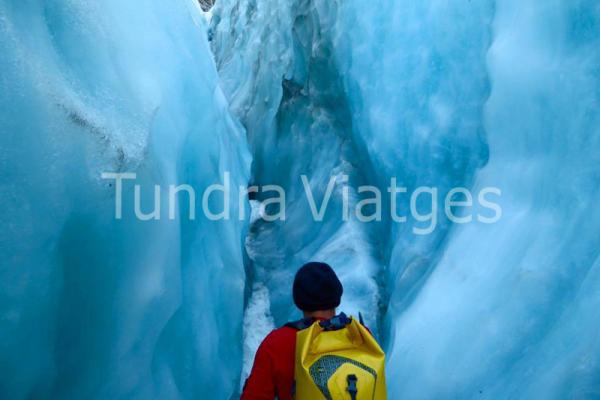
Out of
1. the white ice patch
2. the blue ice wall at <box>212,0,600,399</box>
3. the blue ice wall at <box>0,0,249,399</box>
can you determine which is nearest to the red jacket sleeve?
the blue ice wall at <box>0,0,249,399</box>

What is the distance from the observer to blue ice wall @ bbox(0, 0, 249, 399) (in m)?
1.57

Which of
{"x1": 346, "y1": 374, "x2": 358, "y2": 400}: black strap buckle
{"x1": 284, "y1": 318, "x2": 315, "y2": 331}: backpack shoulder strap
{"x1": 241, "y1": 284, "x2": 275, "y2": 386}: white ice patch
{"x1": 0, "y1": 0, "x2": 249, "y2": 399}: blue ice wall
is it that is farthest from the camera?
{"x1": 241, "y1": 284, "x2": 275, "y2": 386}: white ice patch

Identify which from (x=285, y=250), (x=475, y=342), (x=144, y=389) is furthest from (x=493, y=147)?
(x=285, y=250)

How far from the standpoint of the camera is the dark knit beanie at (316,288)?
4.43 ft

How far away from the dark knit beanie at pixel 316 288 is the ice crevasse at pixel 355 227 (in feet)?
2.72

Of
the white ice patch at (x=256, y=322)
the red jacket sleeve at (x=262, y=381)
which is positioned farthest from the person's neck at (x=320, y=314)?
the white ice patch at (x=256, y=322)

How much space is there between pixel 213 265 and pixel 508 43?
198cm

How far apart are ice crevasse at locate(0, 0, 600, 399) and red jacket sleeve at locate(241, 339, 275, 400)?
778 mm

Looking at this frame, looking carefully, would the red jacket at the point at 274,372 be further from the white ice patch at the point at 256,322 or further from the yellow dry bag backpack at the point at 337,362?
the white ice patch at the point at 256,322

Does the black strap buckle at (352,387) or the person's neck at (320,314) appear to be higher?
the person's neck at (320,314)

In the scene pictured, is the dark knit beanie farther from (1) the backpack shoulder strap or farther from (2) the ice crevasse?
(2) the ice crevasse

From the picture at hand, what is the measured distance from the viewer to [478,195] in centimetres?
247

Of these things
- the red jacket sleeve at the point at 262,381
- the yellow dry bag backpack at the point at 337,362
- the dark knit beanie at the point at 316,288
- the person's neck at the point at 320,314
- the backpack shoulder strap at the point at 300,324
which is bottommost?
the red jacket sleeve at the point at 262,381

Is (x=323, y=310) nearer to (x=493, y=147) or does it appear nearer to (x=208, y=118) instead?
(x=493, y=147)
